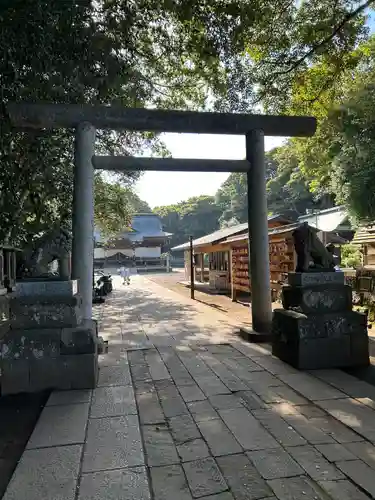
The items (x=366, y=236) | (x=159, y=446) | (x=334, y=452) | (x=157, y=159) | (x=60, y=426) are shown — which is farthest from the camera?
(x=366, y=236)

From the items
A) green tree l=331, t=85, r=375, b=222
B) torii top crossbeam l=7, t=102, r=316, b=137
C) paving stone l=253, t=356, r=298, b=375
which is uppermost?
green tree l=331, t=85, r=375, b=222

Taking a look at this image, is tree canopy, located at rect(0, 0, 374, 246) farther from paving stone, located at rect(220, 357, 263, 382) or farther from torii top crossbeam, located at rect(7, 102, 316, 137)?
paving stone, located at rect(220, 357, 263, 382)

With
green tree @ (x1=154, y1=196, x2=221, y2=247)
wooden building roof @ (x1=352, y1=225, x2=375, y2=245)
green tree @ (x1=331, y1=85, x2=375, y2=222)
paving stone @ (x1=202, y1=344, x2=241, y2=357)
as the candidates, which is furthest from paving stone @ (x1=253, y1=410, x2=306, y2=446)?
green tree @ (x1=154, y1=196, x2=221, y2=247)

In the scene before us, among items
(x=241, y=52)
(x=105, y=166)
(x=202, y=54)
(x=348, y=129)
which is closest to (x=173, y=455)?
(x=105, y=166)

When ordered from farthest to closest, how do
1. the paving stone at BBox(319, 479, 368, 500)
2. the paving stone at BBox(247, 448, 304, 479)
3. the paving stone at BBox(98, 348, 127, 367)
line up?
the paving stone at BBox(98, 348, 127, 367) → the paving stone at BBox(247, 448, 304, 479) → the paving stone at BBox(319, 479, 368, 500)

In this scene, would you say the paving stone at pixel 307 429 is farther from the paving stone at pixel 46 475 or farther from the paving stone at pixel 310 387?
the paving stone at pixel 46 475

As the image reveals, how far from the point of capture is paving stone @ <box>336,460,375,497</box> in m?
2.17

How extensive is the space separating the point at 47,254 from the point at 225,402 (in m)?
2.79

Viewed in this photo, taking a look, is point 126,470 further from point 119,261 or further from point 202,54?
point 119,261

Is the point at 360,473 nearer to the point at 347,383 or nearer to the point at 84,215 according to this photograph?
the point at 347,383

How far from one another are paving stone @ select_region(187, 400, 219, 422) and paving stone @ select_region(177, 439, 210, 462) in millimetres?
417

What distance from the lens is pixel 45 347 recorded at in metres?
4.01

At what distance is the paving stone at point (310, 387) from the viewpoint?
364 centimetres

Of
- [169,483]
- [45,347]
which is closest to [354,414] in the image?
[169,483]
